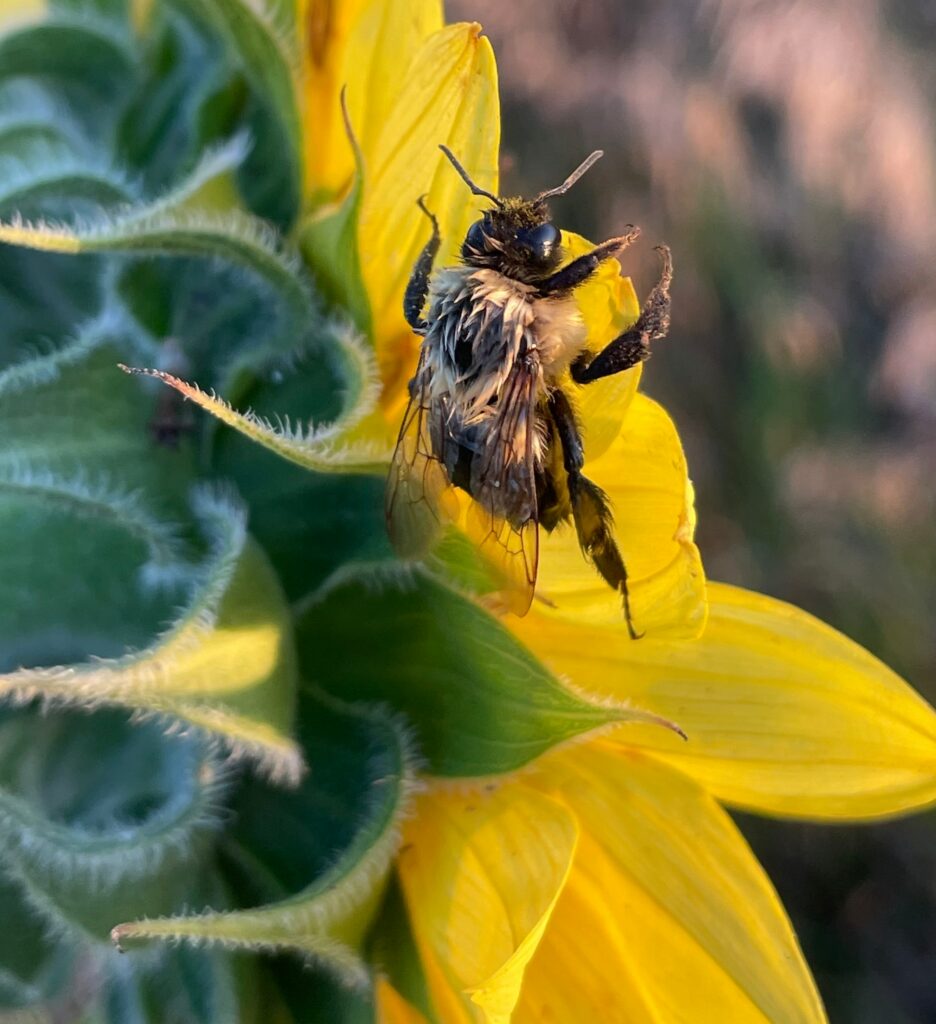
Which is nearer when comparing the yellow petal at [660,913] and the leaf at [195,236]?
the leaf at [195,236]

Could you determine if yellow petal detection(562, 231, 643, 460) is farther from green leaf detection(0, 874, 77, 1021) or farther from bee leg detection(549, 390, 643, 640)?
green leaf detection(0, 874, 77, 1021)

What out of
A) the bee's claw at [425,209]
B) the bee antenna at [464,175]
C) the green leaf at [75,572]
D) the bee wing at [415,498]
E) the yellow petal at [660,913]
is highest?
the bee antenna at [464,175]

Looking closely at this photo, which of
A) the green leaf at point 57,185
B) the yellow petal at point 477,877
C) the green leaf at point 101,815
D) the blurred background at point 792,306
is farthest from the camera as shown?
the blurred background at point 792,306

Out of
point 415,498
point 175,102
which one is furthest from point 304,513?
point 175,102

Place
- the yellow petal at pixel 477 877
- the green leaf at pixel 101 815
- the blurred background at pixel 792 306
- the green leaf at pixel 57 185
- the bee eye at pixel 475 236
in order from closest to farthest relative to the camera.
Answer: the green leaf at pixel 101 815, the yellow petal at pixel 477 877, the green leaf at pixel 57 185, the bee eye at pixel 475 236, the blurred background at pixel 792 306

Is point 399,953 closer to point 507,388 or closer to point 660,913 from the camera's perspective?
point 660,913

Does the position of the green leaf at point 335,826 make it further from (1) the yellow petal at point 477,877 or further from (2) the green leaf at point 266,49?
(2) the green leaf at point 266,49

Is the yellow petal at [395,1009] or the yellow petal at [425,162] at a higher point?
the yellow petal at [425,162]

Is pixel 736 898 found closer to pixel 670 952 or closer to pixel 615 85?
pixel 670 952

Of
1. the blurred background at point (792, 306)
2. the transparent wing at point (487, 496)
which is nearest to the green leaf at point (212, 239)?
the transparent wing at point (487, 496)
